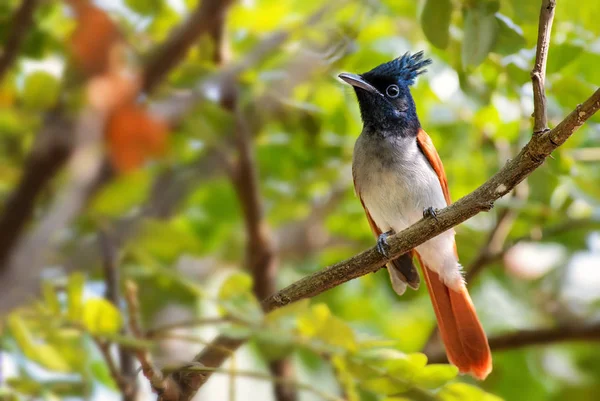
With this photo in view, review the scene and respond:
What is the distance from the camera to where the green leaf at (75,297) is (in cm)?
243

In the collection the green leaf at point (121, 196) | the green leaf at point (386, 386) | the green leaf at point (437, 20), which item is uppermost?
the green leaf at point (121, 196)

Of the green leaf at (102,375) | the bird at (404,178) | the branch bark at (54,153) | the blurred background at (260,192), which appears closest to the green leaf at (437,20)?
the blurred background at (260,192)

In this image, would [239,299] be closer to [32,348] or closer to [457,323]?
[457,323]

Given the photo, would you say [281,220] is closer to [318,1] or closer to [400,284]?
[318,1]

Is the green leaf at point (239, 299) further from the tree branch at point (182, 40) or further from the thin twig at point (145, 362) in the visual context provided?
the tree branch at point (182, 40)

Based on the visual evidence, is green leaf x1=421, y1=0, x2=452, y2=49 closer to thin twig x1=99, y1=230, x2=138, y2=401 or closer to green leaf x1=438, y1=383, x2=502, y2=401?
green leaf x1=438, y1=383, x2=502, y2=401

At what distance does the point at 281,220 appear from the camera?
409cm

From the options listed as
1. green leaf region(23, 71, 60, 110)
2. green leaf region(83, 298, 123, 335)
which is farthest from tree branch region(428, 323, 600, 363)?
green leaf region(23, 71, 60, 110)

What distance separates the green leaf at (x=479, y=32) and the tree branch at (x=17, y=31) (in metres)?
1.80

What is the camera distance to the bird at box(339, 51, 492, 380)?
2.45 m

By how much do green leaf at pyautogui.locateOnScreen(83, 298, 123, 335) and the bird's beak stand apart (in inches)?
39.1

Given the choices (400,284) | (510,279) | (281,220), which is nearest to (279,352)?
(400,284)

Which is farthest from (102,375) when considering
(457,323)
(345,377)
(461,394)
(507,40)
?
(507,40)

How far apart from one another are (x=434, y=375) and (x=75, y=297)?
1118mm
